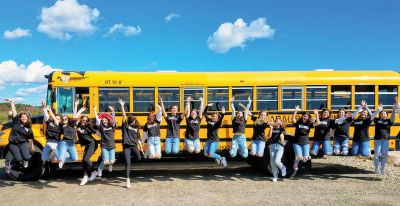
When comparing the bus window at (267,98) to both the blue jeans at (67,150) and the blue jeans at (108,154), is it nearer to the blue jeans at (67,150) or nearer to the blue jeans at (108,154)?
the blue jeans at (108,154)

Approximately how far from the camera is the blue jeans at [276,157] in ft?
26.8

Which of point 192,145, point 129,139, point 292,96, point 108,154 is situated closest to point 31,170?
point 108,154

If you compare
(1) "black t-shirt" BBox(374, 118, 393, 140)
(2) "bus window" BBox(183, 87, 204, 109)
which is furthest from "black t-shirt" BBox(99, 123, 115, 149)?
(1) "black t-shirt" BBox(374, 118, 393, 140)

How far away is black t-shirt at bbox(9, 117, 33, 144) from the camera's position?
25.4 feet

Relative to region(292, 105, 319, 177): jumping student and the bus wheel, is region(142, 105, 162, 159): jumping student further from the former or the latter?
region(292, 105, 319, 177): jumping student

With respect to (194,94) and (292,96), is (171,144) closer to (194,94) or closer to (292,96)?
(194,94)

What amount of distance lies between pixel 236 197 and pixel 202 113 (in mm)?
2388

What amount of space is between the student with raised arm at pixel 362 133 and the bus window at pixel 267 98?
1.96m

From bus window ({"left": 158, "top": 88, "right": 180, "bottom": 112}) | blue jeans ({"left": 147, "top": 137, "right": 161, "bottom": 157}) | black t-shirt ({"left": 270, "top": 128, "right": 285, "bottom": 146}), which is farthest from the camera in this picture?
bus window ({"left": 158, "top": 88, "right": 180, "bottom": 112})

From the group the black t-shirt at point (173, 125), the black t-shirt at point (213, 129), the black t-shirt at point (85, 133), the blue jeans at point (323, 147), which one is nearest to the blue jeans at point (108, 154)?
the black t-shirt at point (85, 133)

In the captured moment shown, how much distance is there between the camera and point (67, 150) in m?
7.92

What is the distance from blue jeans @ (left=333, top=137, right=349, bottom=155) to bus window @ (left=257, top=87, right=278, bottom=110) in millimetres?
1634

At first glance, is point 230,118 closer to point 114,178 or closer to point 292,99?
point 292,99

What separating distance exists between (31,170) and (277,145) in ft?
19.0
